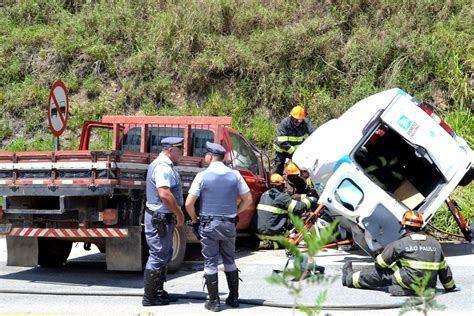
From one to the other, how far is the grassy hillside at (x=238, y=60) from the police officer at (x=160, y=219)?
8.13 metres

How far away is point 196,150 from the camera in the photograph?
410 inches

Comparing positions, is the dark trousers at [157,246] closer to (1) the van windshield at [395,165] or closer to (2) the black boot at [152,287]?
(2) the black boot at [152,287]

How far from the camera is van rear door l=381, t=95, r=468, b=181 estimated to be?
9.24m

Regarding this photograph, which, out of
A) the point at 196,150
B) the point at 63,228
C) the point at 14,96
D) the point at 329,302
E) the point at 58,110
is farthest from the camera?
the point at 14,96

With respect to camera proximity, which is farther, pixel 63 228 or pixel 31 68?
pixel 31 68

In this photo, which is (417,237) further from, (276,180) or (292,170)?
(292,170)

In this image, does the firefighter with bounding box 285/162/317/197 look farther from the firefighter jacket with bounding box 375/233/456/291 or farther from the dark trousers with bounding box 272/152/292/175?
the firefighter jacket with bounding box 375/233/456/291

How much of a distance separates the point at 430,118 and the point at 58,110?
535cm

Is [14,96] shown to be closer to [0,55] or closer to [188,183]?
[0,55]

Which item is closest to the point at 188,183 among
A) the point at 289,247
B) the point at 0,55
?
the point at 289,247

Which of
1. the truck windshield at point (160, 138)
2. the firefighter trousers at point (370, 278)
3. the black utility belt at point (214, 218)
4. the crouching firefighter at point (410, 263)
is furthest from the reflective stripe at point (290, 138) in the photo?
the black utility belt at point (214, 218)

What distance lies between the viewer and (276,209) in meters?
10.4

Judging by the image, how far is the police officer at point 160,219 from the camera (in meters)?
7.15

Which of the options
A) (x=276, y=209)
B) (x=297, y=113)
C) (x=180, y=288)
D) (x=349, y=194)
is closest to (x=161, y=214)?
(x=180, y=288)
